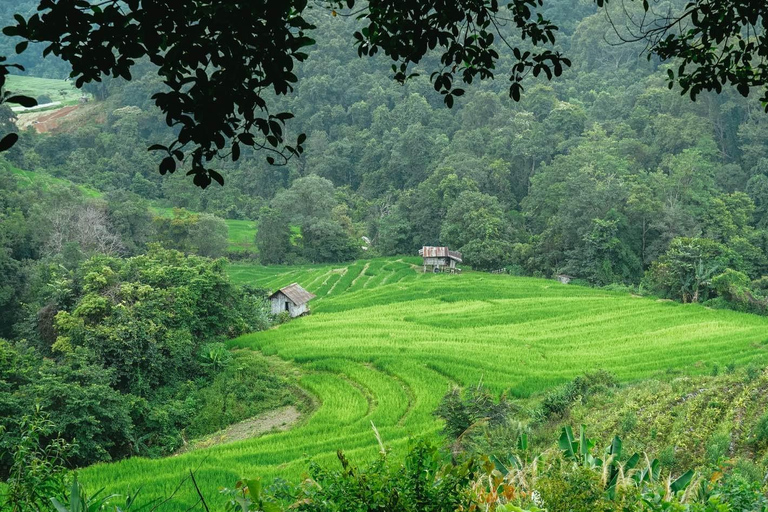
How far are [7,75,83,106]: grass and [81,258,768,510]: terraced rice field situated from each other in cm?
5854

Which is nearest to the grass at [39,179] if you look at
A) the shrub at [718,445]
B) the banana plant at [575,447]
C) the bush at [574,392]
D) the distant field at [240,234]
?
the distant field at [240,234]

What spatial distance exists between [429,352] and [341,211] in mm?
33276

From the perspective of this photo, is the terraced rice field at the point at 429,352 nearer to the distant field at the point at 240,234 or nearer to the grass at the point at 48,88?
the distant field at the point at 240,234

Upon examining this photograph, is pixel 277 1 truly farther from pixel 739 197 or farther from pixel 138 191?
pixel 138 191

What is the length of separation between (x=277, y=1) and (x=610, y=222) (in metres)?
35.7

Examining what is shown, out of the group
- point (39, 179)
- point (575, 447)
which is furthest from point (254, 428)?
point (39, 179)

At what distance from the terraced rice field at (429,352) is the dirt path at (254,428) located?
68cm

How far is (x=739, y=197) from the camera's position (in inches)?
1523

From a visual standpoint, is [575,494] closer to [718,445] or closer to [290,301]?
[718,445]

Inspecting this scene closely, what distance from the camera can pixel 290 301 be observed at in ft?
102

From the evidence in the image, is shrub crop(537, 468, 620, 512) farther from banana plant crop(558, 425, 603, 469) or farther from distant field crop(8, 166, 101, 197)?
distant field crop(8, 166, 101, 197)

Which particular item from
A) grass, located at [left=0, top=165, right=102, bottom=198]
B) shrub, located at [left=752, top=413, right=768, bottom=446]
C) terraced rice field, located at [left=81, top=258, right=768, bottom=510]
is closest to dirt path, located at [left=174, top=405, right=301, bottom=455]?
terraced rice field, located at [left=81, top=258, right=768, bottom=510]

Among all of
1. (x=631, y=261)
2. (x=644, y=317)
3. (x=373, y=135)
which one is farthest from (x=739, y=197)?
(x=373, y=135)

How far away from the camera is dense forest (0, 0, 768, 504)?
57.3 ft
